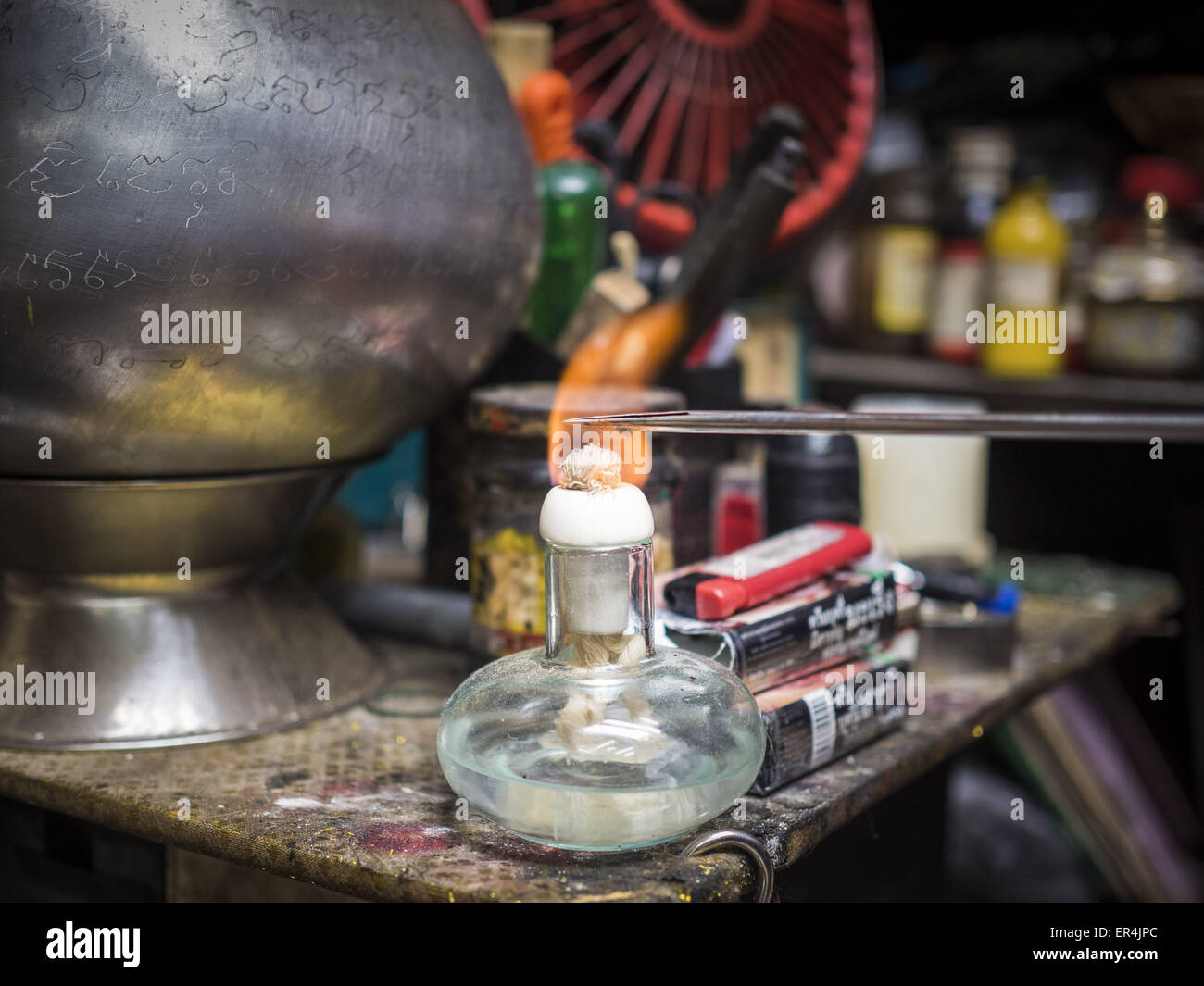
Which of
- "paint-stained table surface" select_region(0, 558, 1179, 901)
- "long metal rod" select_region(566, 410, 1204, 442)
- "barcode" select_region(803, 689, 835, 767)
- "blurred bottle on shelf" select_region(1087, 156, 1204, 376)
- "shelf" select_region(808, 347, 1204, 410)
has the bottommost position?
"paint-stained table surface" select_region(0, 558, 1179, 901)

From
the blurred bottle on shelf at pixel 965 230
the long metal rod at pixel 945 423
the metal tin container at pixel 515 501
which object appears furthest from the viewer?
the blurred bottle on shelf at pixel 965 230

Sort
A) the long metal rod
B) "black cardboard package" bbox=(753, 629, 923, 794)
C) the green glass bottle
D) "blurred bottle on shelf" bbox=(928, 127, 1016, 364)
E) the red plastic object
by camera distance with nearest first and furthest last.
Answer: the long metal rod → "black cardboard package" bbox=(753, 629, 923, 794) → the green glass bottle → the red plastic object → "blurred bottle on shelf" bbox=(928, 127, 1016, 364)

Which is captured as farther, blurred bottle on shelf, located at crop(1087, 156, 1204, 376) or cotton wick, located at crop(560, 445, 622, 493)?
blurred bottle on shelf, located at crop(1087, 156, 1204, 376)

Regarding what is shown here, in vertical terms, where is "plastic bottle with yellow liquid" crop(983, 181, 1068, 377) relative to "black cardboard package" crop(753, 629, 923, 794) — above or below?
above

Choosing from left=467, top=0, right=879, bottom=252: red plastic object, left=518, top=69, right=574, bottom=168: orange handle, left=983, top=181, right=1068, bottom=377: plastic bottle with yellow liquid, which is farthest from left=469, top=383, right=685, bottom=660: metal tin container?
left=983, top=181, right=1068, bottom=377: plastic bottle with yellow liquid

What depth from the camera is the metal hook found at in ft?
2.01

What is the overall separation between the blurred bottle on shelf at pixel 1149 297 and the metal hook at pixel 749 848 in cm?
125

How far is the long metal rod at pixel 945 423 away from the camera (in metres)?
0.56

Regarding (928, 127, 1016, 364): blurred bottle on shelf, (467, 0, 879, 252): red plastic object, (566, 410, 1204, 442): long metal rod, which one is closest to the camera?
(566, 410, 1204, 442): long metal rod

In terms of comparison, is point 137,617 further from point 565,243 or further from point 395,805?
point 565,243

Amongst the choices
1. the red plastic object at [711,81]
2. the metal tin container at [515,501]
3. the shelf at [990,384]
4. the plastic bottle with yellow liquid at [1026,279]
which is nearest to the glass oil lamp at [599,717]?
the metal tin container at [515,501]

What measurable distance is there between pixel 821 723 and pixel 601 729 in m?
0.22

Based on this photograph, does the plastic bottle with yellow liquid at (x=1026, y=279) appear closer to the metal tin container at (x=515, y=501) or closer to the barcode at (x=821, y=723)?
the metal tin container at (x=515, y=501)

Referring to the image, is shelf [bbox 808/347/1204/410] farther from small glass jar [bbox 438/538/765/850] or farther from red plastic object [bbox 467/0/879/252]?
small glass jar [bbox 438/538/765/850]
